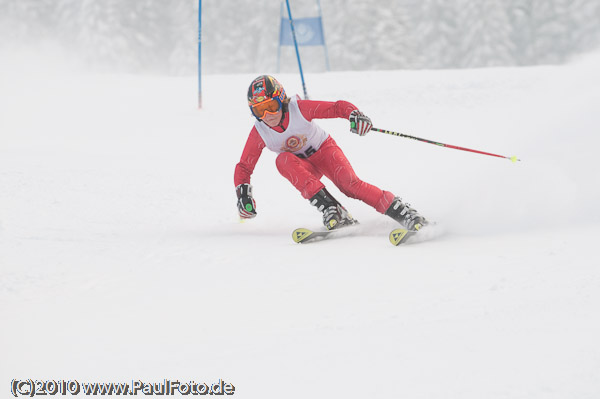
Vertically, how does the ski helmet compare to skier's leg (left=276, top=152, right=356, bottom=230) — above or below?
above

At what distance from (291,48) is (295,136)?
24.7 meters

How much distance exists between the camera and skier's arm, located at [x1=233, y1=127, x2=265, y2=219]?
14.4 feet

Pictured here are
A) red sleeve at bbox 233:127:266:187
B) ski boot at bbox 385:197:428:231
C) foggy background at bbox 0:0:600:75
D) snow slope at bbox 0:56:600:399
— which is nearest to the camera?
snow slope at bbox 0:56:600:399

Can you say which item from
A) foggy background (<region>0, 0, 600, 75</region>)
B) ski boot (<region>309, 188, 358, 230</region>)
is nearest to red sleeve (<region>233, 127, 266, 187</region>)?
ski boot (<region>309, 188, 358, 230</region>)

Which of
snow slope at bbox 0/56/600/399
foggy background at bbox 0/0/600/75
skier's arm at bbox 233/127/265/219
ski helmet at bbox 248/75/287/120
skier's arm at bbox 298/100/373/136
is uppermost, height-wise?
foggy background at bbox 0/0/600/75

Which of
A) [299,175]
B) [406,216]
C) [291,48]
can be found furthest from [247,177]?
[291,48]

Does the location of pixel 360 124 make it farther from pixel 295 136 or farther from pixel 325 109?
pixel 295 136

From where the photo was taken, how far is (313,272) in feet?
10.5

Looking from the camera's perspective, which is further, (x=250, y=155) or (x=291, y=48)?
(x=291, y=48)

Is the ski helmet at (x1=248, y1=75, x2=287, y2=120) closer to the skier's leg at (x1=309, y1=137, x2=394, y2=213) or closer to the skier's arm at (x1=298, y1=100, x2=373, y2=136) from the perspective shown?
the skier's arm at (x1=298, y1=100, x2=373, y2=136)

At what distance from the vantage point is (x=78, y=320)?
2699 mm

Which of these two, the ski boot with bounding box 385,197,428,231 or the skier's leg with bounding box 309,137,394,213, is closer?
the ski boot with bounding box 385,197,428,231

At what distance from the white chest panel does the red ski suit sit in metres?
0.03

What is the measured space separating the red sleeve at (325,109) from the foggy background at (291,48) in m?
21.2
